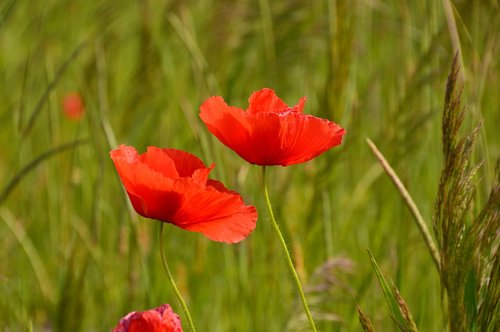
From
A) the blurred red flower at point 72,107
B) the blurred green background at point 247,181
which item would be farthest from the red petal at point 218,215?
the blurred red flower at point 72,107

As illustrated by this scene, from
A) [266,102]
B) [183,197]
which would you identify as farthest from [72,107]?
[183,197]

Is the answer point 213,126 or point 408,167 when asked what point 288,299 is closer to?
point 408,167

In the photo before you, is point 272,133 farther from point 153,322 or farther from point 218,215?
point 153,322

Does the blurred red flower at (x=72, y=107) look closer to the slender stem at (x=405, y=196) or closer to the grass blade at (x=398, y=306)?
the slender stem at (x=405, y=196)

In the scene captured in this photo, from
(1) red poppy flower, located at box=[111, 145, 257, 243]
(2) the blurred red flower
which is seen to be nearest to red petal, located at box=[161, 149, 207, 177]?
(1) red poppy flower, located at box=[111, 145, 257, 243]

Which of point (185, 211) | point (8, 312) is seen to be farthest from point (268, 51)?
point (185, 211)

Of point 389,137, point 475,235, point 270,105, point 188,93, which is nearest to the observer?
point 475,235
